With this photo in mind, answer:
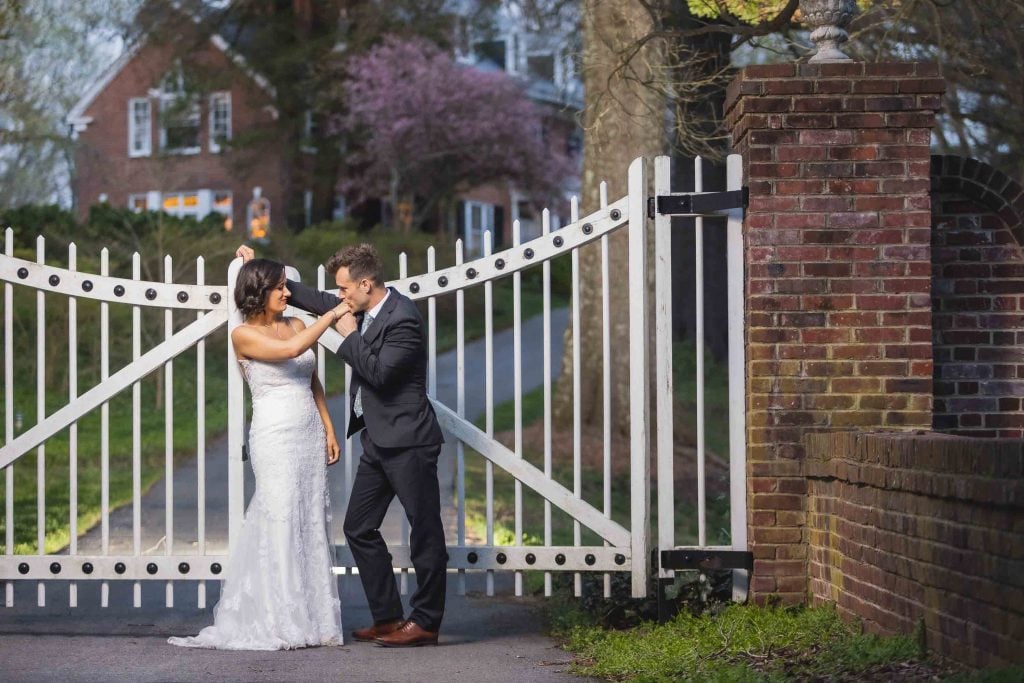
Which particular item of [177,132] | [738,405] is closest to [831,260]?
[738,405]

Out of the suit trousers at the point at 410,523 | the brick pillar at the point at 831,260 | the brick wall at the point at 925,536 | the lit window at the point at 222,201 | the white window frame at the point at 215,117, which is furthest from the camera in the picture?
the lit window at the point at 222,201

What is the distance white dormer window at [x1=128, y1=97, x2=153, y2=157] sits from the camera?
43469mm

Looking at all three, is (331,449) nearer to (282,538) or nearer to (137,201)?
(282,538)

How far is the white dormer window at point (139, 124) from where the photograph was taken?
43.5 metres

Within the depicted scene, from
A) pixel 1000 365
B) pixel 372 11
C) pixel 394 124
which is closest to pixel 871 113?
pixel 1000 365

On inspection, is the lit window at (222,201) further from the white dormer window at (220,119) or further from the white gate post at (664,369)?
the white gate post at (664,369)

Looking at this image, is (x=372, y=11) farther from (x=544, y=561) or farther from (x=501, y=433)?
(x=544, y=561)

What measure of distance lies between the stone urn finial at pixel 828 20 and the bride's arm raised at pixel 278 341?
8.45ft

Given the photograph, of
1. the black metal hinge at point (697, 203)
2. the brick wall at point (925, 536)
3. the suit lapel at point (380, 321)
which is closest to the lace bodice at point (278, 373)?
the suit lapel at point (380, 321)

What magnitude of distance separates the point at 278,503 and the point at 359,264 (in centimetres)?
117

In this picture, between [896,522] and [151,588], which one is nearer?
[896,522]

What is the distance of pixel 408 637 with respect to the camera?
6824 millimetres

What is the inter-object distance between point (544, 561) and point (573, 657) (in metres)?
0.54

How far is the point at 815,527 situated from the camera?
689cm
